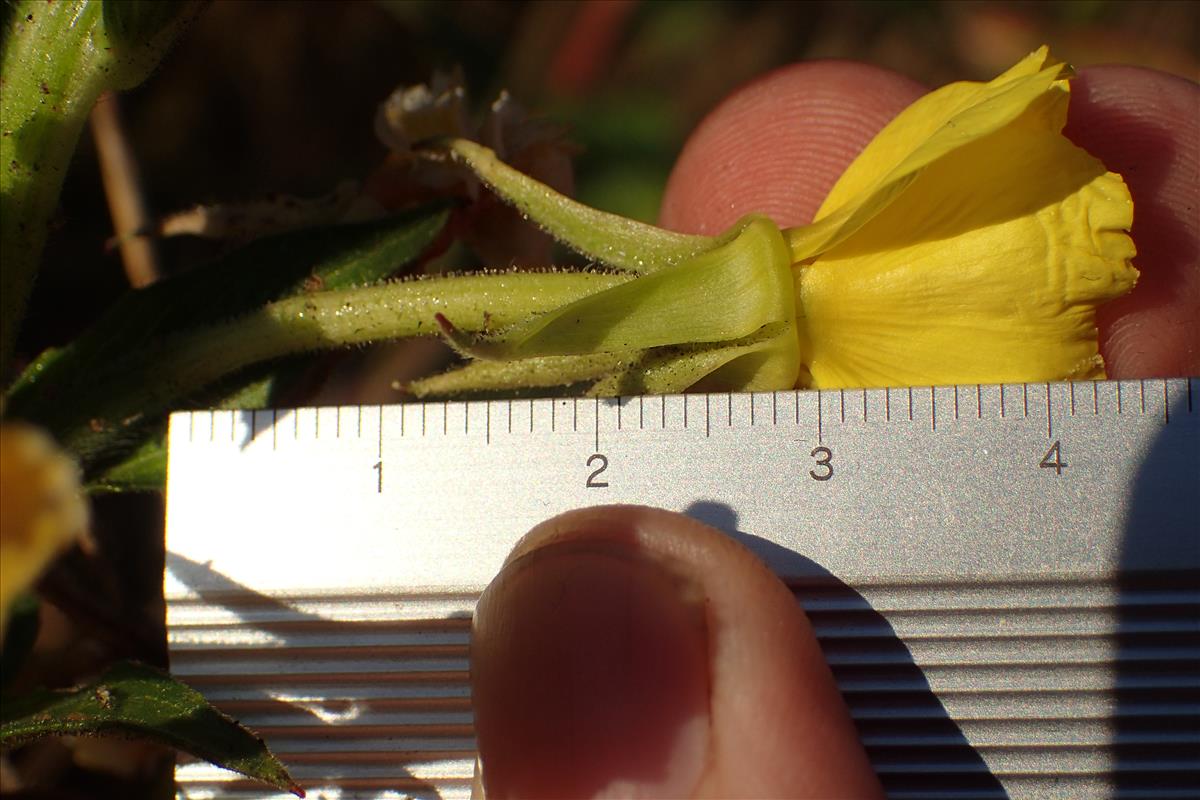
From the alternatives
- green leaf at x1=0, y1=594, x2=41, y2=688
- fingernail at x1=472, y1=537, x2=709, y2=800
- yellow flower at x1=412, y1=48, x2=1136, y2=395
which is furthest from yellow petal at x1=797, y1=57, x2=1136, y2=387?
green leaf at x1=0, y1=594, x2=41, y2=688

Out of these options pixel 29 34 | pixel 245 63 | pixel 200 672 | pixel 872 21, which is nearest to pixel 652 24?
pixel 872 21

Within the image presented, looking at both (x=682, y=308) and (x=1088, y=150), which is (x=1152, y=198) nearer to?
(x=1088, y=150)

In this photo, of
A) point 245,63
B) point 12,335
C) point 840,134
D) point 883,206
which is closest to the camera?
point 883,206

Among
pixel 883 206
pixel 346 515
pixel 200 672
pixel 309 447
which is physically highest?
pixel 883 206

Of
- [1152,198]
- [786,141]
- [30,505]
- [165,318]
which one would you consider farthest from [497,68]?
[30,505]

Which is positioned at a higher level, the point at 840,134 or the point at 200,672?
the point at 840,134

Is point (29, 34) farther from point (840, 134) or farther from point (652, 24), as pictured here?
point (652, 24)

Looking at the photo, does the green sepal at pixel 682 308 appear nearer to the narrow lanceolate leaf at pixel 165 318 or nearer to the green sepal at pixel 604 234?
the green sepal at pixel 604 234
